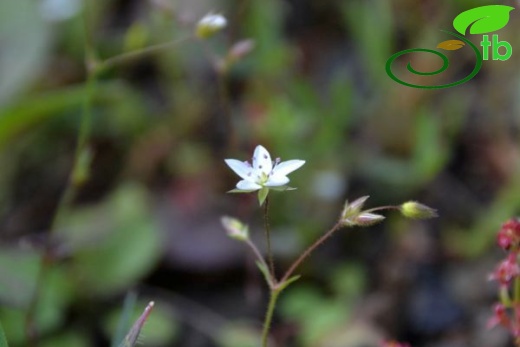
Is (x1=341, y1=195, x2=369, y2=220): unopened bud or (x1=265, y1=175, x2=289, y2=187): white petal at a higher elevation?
(x1=265, y1=175, x2=289, y2=187): white petal

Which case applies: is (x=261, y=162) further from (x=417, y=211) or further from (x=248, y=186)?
(x=417, y=211)

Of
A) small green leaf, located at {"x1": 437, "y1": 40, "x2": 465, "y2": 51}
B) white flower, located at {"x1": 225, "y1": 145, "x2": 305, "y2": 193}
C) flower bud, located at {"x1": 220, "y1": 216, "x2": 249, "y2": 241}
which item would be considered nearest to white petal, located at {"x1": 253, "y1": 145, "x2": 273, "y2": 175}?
white flower, located at {"x1": 225, "y1": 145, "x2": 305, "y2": 193}

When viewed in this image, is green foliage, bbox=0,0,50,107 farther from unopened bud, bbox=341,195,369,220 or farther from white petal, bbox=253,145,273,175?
unopened bud, bbox=341,195,369,220

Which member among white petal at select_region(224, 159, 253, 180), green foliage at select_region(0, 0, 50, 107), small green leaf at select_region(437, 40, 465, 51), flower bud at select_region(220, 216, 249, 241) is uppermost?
small green leaf at select_region(437, 40, 465, 51)

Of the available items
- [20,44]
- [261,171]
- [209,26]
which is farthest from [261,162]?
[20,44]

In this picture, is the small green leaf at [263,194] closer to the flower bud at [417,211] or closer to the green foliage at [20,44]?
the flower bud at [417,211]

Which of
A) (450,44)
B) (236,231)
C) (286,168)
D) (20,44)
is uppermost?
(450,44)

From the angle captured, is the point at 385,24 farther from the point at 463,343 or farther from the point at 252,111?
the point at 463,343
